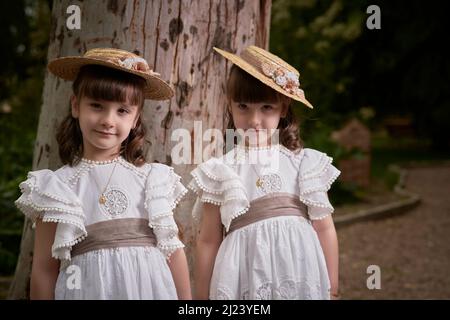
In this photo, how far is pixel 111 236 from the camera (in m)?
2.22

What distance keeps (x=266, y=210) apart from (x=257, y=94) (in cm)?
48

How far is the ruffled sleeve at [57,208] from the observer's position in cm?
215

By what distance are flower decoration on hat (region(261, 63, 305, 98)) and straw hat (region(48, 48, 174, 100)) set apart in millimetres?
417

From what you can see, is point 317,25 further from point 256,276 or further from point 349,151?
point 256,276

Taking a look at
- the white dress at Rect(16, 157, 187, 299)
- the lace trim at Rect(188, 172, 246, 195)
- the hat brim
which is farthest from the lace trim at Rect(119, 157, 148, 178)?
the hat brim

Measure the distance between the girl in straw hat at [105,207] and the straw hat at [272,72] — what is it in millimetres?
382

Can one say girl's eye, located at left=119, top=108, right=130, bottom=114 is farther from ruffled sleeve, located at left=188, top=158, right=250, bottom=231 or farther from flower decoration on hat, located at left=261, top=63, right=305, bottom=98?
flower decoration on hat, located at left=261, top=63, right=305, bottom=98

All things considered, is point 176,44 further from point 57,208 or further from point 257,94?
point 57,208

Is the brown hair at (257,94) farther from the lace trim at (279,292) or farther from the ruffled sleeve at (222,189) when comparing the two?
the lace trim at (279,292)

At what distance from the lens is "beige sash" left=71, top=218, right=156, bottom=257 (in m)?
2.22

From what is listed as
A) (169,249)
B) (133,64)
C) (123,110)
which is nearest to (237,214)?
(169,249)

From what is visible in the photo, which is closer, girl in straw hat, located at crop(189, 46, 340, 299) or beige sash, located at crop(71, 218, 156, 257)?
beige sash, located at crop(71, 218, 156, 257)

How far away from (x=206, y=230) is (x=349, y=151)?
693 cm
